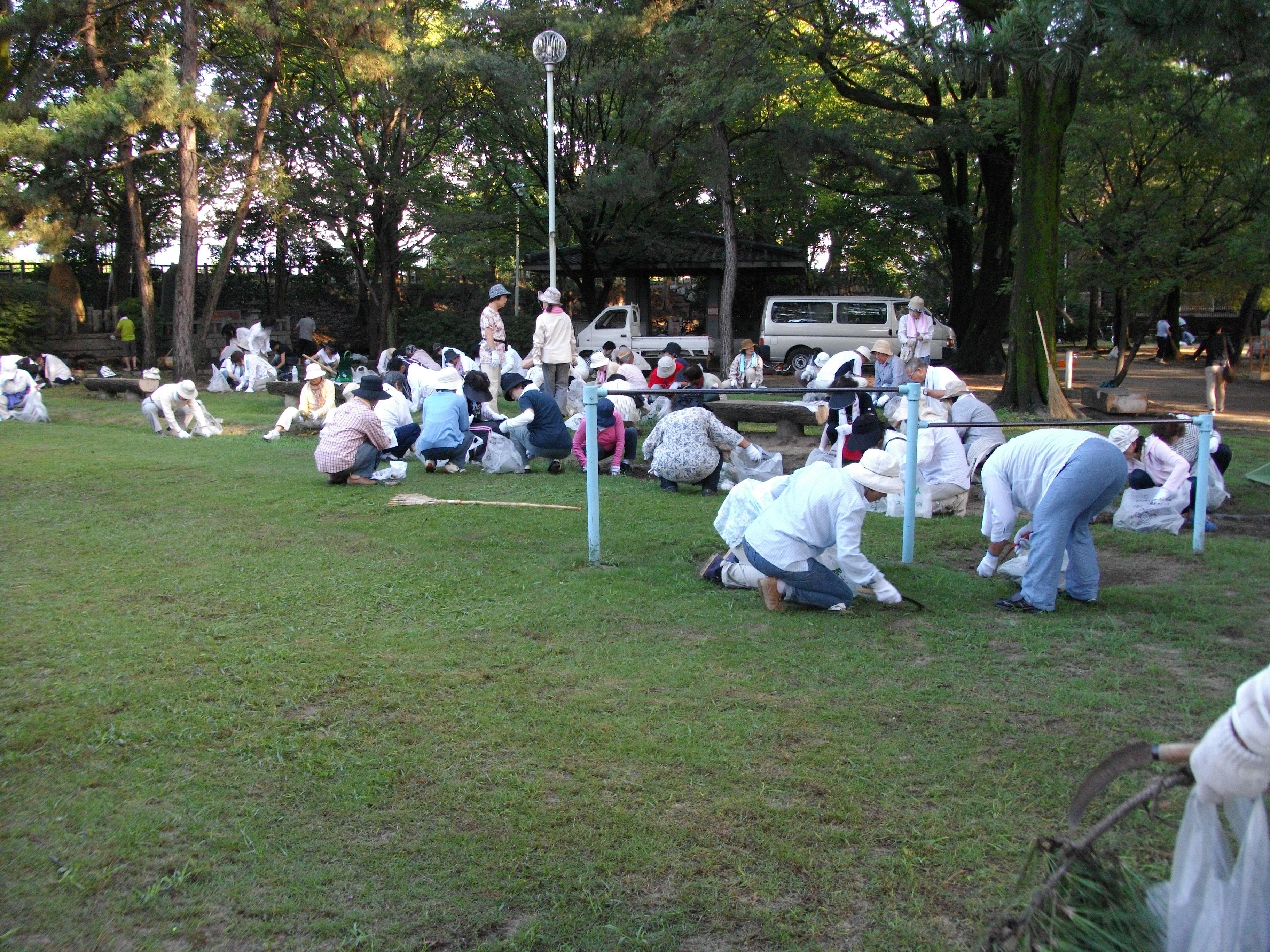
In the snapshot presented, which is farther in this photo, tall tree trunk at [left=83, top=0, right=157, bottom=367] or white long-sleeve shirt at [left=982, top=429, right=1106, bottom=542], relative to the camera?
tall tree trunk at [left=83, top=0, right=157, bottom=367]

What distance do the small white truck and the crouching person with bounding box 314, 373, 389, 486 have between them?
1486 centimetres

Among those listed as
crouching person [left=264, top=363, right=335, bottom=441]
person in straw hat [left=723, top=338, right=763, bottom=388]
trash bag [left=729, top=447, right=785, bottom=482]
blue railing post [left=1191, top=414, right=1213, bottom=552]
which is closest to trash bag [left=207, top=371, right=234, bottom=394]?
crouching person [left=264, top=363, right=335, bottom=441]

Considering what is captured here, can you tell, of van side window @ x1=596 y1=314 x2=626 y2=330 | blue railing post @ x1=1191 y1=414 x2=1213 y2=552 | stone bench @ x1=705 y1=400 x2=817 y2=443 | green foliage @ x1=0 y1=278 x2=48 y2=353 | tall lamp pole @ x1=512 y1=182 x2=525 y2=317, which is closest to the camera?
blue railing post @ x1=1191 y1=414 x2=1213 y2=552

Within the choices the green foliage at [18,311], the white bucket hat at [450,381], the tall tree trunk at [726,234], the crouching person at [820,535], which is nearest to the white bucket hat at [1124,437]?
the crouching person at [820,535]

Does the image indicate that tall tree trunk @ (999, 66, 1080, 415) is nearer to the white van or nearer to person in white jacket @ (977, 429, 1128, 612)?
person in white jacket @ (977, 429, 1128, 612)

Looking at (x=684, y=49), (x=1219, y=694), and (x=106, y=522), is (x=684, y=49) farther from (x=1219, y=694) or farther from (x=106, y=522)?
(x=1219, y=694)

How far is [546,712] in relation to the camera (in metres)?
4.21

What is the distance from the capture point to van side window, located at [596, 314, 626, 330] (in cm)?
2533

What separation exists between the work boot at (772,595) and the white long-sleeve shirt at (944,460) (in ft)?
11.1

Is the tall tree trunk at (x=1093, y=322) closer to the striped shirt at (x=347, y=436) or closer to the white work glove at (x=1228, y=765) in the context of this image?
the striped shirt at (x=347, y=436)

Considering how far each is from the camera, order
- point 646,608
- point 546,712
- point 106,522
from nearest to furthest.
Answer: point 546,712, point 646,608, point 106,522

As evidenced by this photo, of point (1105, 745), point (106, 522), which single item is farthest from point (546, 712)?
point (106, 522)

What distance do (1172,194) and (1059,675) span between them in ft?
51.1

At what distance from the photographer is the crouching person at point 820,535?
214 inches
